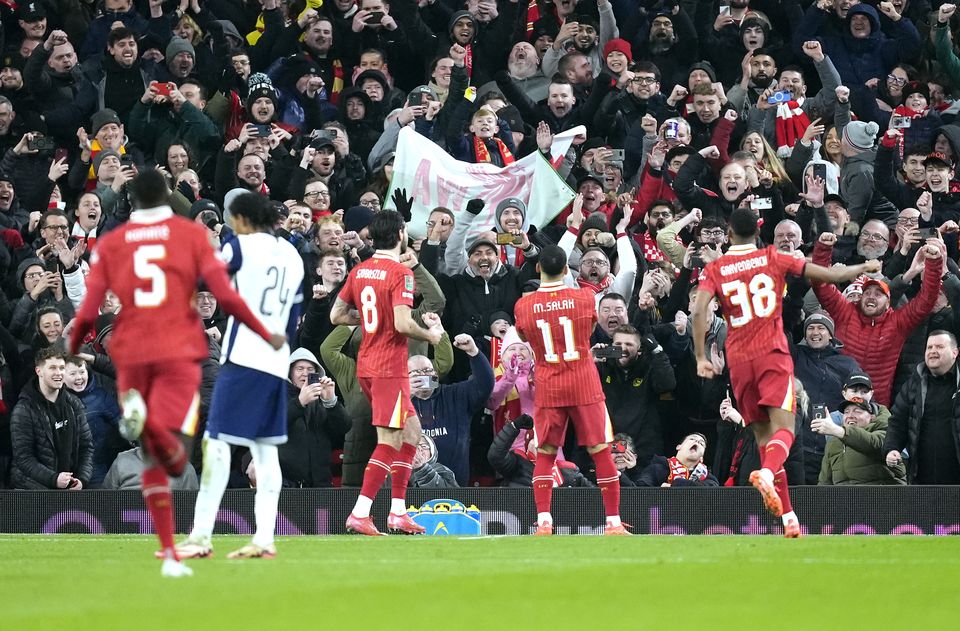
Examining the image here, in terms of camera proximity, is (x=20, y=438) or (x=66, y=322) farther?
(x=66, y=322)

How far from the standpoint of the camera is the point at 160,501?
8.15 metres

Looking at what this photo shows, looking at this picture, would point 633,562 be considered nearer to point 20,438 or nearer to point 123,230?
→ point 123,230

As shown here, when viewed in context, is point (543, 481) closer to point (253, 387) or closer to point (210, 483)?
point (253, 387)

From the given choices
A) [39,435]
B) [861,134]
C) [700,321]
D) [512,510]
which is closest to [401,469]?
[512,510]

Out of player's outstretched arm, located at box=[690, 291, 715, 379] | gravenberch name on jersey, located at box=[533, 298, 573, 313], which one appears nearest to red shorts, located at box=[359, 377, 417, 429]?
gravenberch name on jersey, located at box=[533, 298, 573, 313]

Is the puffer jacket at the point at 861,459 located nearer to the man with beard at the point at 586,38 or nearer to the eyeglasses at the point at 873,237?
the eyeglasses at the point at 873,237

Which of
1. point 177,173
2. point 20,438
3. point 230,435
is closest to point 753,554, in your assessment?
point 230,435

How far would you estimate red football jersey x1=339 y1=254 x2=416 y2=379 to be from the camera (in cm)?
1192

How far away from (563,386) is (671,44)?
8510mm

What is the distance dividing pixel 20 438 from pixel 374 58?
7153mm

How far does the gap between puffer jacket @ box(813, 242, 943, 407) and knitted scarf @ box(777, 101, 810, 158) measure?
3.31 metres

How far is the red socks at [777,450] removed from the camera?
11.0 metres

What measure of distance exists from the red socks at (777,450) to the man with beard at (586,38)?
8802 millimetres

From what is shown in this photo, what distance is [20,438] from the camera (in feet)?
44.8
